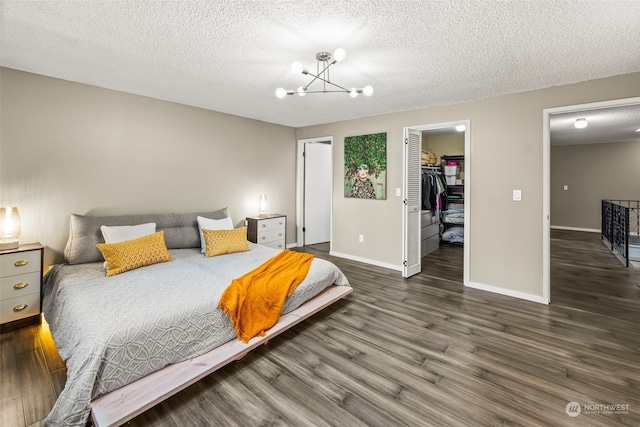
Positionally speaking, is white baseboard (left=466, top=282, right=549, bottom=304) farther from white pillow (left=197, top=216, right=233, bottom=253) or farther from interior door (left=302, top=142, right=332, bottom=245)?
white pillow (left=197, top=216, right=233, bottom=253)

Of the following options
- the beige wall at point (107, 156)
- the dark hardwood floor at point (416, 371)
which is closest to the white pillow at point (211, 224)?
the beige wall at point (107, 156)

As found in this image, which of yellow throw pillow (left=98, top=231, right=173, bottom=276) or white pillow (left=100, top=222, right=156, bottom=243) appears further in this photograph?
white pillow (left=100, top=222, right=156, bottom=243)

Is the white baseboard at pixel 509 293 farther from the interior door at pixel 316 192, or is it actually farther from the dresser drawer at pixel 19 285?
the dresser drawer at pixel 19 285

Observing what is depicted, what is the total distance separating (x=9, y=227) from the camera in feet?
8.82

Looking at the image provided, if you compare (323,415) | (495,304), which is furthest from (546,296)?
(323,415)

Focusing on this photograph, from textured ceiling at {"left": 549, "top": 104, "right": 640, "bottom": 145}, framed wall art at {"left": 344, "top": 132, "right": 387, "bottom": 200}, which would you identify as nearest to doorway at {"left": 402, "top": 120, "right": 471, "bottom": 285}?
framed wall art at {"left": 344, "top": 132, "right": 387, "bottom": 200}

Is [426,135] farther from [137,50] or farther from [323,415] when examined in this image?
[323,415]

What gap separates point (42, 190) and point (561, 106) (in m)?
5.62

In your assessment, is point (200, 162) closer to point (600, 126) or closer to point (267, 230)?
point (267, 230)

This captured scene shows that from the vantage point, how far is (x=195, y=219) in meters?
4.03

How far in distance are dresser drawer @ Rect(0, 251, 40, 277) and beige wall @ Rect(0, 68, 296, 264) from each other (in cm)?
45

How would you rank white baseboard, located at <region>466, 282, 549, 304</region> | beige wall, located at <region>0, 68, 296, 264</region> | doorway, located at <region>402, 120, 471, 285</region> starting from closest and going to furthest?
1. beige wall, located at <region>0, 68, 296, 264</region>
2. white baseboard, located at <region>466, 282, 549, 304</region>
3. doorway, located at <region>402, 120, 471, 285</region>

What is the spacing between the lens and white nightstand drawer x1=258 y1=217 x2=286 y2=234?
4728 mm

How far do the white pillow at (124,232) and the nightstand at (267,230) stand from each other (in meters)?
1.59
